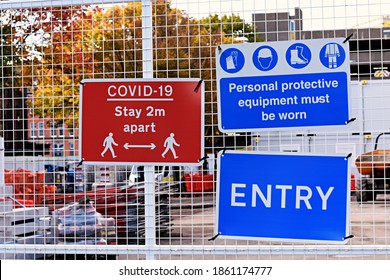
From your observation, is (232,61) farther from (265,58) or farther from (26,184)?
(26,184)

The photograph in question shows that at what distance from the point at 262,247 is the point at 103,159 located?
135 centimetres

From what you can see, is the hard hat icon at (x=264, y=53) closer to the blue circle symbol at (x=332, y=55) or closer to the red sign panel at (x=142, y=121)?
the blue circle symbol at (x=332, y=55)

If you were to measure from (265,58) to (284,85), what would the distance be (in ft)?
0.80

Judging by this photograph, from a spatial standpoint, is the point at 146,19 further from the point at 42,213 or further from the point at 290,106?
the point at 42,213

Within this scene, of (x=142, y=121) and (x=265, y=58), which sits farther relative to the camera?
(x=142, y=121)

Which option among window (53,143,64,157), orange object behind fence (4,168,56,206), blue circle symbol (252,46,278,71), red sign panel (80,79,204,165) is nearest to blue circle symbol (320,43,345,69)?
blue circle symbol (252,46,278,71)

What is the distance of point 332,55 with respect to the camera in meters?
5.13

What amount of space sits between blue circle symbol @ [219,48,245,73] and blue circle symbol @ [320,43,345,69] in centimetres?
57

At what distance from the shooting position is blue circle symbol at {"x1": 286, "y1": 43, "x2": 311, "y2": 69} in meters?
5.15

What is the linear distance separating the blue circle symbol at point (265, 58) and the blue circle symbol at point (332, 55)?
13.1 inches

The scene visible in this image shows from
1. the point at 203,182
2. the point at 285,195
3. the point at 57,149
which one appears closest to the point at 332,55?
the point at 285,195

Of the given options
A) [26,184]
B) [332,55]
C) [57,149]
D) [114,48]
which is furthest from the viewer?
[114,48]

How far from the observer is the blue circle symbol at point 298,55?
16.9 feet

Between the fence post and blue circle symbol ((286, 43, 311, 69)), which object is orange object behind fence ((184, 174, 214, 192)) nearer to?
the fence post
